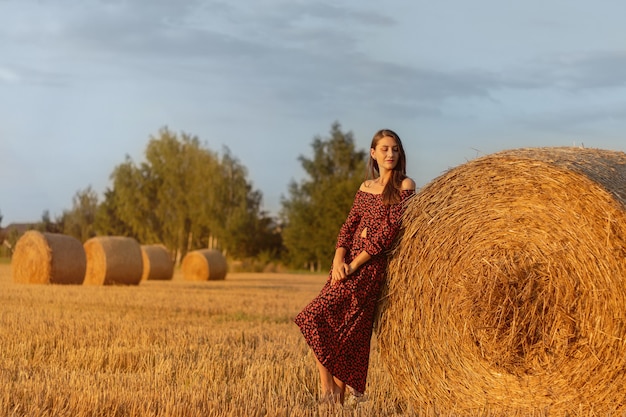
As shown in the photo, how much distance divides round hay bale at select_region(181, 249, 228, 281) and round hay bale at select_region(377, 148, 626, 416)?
19.9 m

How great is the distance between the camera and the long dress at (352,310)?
5.53m

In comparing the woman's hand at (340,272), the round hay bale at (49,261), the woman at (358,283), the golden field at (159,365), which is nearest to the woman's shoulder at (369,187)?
the woman at (358,283)

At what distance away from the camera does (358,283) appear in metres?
5.54

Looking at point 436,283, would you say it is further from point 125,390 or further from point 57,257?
point 57,257

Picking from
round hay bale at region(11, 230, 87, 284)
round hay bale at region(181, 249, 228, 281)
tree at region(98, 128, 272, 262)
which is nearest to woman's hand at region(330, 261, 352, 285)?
round hay bale at region(11, 230, 87, 284)

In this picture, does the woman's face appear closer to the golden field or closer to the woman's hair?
the woman's hair

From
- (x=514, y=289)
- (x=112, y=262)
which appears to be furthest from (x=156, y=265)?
(x=514, y=289)

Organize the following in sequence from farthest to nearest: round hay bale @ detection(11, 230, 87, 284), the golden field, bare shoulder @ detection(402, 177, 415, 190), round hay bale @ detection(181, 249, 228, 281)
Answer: round hay bale @ detection(181, 249, 228, 281), round hay bale @ detection(11, 230, 87, 284), bare shoulder @ detection(402, 177, 415, 190), the golden field

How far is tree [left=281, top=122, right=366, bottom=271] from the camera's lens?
4628 cm

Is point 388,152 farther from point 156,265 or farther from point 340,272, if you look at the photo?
point 156,265

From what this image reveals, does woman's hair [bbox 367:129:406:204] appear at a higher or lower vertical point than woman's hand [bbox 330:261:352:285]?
higher

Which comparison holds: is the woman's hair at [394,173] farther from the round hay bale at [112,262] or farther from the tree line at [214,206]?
the tree line at [214,206]

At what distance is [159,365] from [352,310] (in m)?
1.89

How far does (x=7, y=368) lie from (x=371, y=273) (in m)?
3.01
